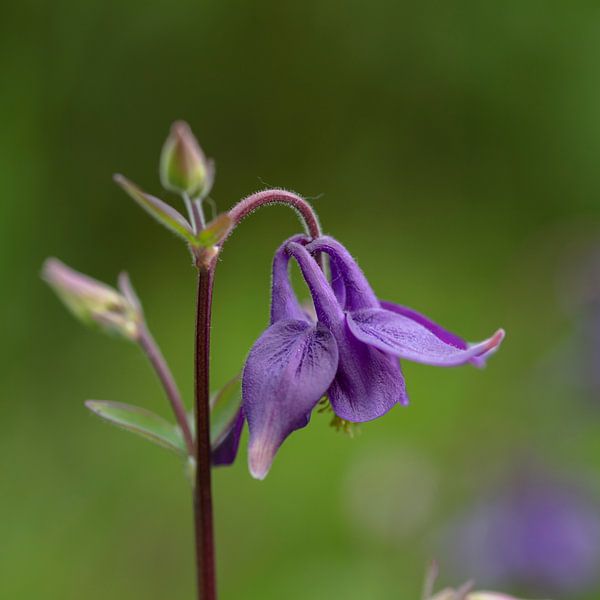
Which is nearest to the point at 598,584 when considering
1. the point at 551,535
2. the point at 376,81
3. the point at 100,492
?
the point at 551,535

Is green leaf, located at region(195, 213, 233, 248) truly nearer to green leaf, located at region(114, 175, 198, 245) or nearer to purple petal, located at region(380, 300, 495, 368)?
green leaf, located at region(114, 175, 198, 245)

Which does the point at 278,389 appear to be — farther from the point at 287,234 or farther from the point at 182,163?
the point at 287,234

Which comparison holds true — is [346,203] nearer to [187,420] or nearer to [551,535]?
[551,535]

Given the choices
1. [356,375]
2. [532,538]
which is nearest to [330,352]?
[356,375]

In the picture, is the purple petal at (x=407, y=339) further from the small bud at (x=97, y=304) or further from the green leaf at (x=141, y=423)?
the small bud at (x=97, y=304)

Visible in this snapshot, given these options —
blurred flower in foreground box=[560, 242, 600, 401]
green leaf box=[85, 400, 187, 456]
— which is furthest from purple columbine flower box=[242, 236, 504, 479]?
blurred flower in foreground box=[560, 242, 600, 401]

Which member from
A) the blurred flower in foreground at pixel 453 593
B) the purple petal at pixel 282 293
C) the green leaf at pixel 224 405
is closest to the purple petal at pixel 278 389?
the purple petal at pixel 282 293

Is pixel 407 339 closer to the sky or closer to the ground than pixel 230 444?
closer to the sky
